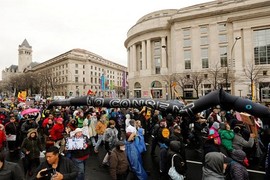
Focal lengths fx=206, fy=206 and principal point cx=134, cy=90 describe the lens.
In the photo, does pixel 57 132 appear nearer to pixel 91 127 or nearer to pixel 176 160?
pixel 91 127

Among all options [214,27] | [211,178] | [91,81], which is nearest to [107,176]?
[211,178]

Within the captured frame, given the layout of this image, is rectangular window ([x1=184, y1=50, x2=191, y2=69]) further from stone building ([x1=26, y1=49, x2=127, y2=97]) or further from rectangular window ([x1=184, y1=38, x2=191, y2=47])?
stone building ([x1=26, y1=49, x2=127, y2=97])

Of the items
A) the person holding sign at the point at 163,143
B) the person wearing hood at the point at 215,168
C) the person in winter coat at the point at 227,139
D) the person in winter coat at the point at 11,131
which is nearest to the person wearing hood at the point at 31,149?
the person in winter coat at the point at 11,131

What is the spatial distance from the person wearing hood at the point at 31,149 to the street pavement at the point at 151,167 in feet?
5.45

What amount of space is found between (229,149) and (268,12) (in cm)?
4269

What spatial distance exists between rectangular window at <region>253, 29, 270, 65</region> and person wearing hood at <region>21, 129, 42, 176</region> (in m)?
44.1

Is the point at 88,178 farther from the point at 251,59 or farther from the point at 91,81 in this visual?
the point at 91,81

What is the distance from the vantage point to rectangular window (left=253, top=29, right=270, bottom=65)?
39656 mm

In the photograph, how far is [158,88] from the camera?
169 feet

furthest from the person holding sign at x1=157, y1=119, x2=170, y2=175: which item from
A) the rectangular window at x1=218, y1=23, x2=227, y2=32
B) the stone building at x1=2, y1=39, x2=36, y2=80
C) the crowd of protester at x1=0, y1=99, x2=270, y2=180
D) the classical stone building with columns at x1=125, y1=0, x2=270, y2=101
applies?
the stone building at x1=2, y1=39, x2=36, y2=80

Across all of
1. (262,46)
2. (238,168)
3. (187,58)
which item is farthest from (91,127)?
(262,46)

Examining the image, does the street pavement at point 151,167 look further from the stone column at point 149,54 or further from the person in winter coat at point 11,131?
the stone column at point 149,54

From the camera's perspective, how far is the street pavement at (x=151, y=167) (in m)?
6.29

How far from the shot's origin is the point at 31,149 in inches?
230
